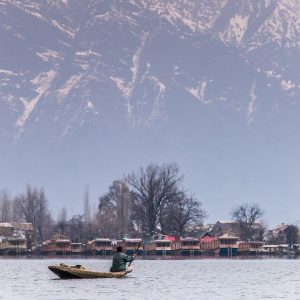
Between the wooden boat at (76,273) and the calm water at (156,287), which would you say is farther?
the wooden boat at (76,273)

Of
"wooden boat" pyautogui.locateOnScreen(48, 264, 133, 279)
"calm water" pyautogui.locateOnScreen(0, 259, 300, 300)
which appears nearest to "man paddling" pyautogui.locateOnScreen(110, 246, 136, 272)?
"wooden boat" pyautogui.locateOnScreen(48, 264, 133, 279)

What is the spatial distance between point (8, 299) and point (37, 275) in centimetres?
3499

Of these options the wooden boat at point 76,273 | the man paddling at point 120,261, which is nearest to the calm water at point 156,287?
the wooden boat at point 76,273

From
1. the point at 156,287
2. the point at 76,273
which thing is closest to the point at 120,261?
the point at 76,273

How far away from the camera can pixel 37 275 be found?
122 m

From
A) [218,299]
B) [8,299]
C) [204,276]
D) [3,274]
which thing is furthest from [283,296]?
[3,274]

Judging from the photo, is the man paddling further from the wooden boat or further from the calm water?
the calm water

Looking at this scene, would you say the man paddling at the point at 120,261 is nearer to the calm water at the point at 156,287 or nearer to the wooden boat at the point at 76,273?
the wooden boat at the point at 76,273

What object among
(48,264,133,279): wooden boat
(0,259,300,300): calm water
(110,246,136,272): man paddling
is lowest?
(0,259,300,300): calm water

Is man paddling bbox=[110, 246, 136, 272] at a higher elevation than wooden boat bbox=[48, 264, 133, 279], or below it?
higher

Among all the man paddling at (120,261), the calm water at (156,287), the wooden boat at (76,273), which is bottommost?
the calm water at (156,287)

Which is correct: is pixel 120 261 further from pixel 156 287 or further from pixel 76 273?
pixel 156 287

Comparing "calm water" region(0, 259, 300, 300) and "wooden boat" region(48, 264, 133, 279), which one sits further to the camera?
"wooden boat" region(48, 264, 133, 279)

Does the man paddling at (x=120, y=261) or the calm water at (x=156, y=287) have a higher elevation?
the man paddling at (x=120, y=261)
